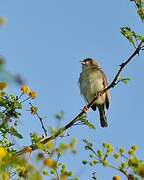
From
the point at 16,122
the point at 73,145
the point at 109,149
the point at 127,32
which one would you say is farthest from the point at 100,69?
the point at 73,145

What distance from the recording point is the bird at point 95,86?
12952 millimetres

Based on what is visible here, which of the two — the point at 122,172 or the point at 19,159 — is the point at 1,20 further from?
the point at 122,172

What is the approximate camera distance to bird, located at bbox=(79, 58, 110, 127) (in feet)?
42.5

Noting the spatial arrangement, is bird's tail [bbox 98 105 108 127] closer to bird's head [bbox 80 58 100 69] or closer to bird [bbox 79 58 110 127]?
bird [bbox 79 58 110 127]

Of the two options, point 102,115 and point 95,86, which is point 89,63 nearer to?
point 95,86

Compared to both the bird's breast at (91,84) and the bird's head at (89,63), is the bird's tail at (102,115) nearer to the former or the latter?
the bird's breast at (91,84)

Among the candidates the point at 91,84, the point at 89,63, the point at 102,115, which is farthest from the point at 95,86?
the point at 89,63

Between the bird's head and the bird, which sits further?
the bird's head

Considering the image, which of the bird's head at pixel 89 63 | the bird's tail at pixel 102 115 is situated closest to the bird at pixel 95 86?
the bird's tail at pixel 102 115

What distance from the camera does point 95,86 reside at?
13.2 m

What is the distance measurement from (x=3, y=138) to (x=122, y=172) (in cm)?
212

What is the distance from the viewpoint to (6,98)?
18.7ft

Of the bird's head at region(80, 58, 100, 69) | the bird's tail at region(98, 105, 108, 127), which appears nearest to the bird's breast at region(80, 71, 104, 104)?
the bird's tail at region(98, 105, 108, 127)

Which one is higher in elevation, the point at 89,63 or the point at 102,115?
the point at 89,63
